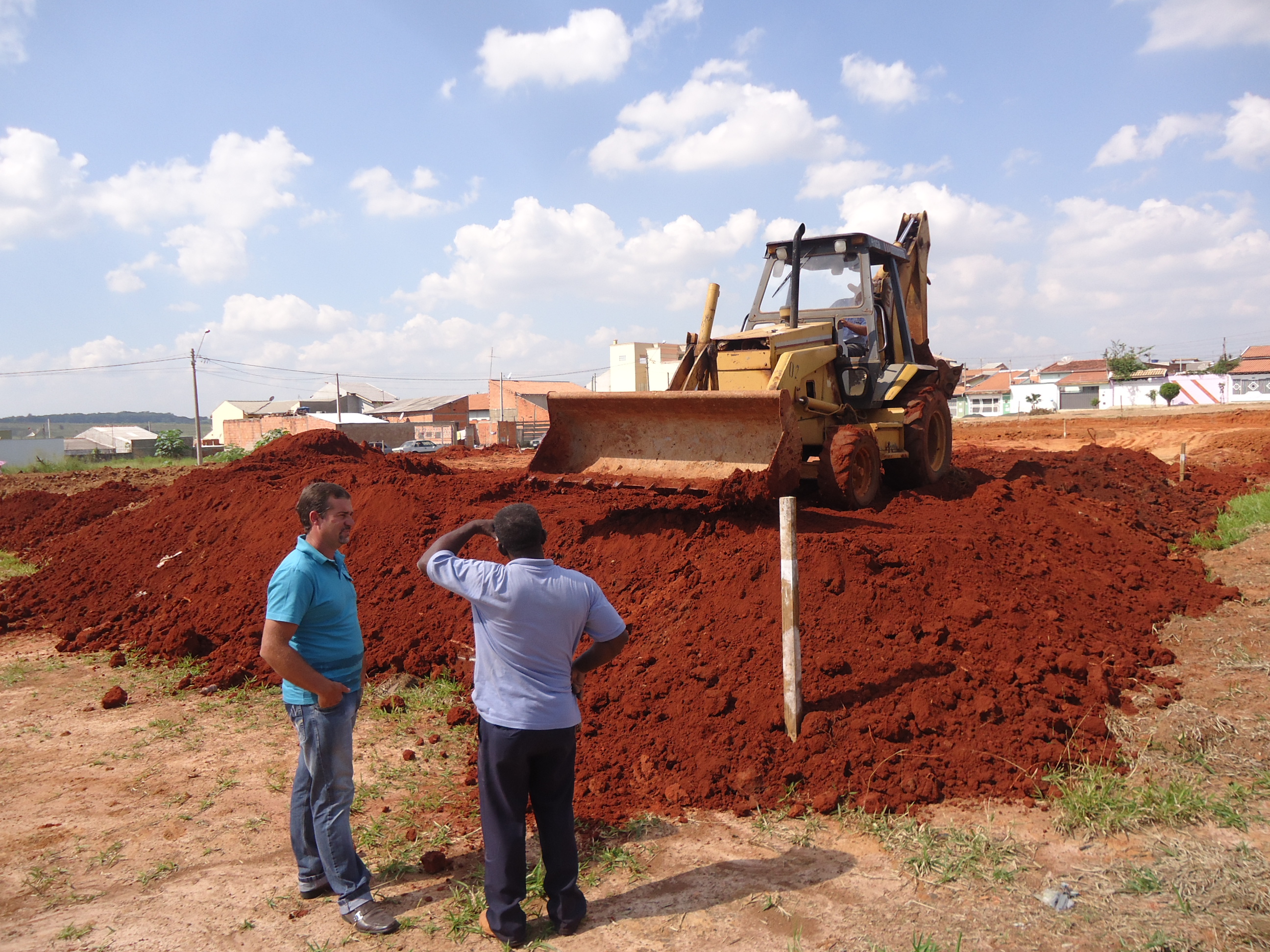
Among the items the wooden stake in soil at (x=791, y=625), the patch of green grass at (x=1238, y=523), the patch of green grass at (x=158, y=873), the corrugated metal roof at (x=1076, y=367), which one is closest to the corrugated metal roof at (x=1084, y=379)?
the corrugated metal roof at (x=1076, y=367)

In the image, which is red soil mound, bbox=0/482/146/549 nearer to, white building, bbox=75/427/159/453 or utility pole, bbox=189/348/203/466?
utility pole, bbox=189/348/203/466

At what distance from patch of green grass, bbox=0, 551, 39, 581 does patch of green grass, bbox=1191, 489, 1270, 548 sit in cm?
1491

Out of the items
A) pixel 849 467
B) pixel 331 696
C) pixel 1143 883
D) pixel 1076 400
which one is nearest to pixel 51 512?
pixel 849 467

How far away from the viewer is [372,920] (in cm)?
358

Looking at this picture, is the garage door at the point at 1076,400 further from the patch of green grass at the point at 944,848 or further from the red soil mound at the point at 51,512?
the patch of green grass at the point at 944,848

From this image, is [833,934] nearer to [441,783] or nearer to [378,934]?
[378,934]

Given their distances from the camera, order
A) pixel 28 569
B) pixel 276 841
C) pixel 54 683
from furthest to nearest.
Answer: pixel 28 569
pixel 54 683
pixel 276 841

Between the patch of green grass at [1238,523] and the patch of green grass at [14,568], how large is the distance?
1491cm

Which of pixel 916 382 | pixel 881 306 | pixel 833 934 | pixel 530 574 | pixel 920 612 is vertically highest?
pixel 881 306

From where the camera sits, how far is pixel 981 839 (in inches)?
160

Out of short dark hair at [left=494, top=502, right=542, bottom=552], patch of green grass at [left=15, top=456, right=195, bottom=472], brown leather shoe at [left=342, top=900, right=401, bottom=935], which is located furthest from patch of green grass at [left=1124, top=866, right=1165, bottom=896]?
patch of green grass at [left=15, top=456, right=195, bottom=472]

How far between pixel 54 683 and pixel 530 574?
6312 mm

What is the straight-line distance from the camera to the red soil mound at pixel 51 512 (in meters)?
14.9

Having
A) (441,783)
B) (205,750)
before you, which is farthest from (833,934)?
(205,750)
